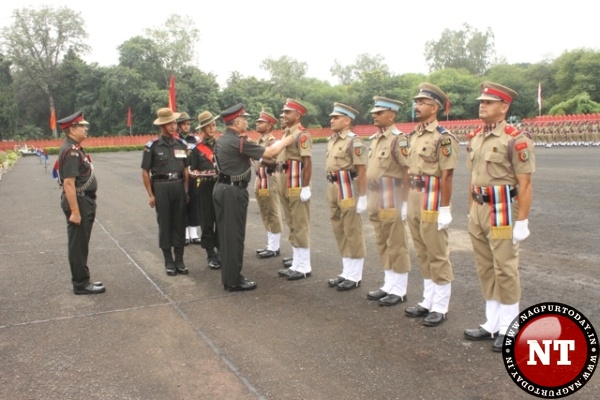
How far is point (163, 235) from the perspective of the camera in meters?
6.50

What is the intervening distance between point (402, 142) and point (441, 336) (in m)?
1.83

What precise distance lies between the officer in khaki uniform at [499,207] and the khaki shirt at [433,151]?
279 mm

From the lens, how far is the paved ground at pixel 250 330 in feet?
11.6

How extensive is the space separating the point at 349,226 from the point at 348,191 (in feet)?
1.24

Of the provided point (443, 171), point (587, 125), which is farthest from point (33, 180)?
point (587, 125)

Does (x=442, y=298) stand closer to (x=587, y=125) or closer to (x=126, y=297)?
(x=126, y=297)

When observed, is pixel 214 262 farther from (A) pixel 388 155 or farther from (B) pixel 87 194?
(A) pixel 388 155

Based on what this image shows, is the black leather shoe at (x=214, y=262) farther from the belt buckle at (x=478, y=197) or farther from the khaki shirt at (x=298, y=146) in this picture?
the belt buckle at (x=478, y=197)

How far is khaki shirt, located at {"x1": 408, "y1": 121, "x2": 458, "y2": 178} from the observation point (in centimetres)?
448

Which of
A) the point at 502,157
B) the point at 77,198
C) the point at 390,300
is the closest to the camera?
the point at 502,157

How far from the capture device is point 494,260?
13.4 feet

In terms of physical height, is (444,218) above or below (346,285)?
above

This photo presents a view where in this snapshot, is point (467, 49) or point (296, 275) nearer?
point (296, 275)

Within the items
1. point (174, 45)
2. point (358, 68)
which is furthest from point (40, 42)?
point (358, 68)
